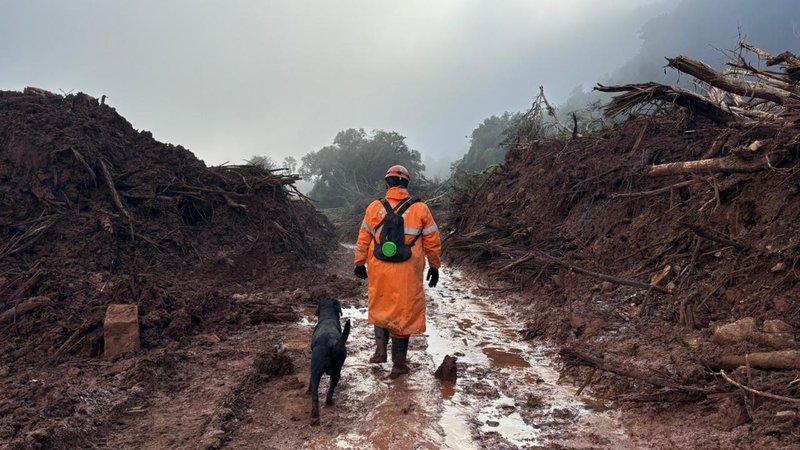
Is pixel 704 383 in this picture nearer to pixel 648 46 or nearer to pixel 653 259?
pixel 653 259

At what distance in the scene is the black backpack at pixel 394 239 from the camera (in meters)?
4.48

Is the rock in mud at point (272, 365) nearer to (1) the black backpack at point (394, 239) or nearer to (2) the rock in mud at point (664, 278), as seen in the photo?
(1) the black backpack at point (394, 239)

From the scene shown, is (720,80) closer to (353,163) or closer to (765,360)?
(765,360)

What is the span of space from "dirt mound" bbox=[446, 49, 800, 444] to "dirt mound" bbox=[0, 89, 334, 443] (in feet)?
12.7

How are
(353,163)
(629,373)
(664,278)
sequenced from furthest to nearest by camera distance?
(353,163), (664,278), (629,373)

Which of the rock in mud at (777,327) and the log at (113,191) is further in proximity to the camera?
the log at (113,191)

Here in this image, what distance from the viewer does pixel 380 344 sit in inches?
187

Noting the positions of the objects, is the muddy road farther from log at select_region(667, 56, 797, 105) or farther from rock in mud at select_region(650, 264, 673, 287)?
log at select_region(667, 56, 797, 105)

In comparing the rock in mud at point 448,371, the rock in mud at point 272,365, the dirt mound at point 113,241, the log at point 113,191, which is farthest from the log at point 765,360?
the log at point 113,191

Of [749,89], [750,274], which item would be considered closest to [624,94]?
[749,89]

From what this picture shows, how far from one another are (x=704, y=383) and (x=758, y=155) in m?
3.18

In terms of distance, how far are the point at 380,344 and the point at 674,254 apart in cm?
351

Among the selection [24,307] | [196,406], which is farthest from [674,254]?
[24,307]

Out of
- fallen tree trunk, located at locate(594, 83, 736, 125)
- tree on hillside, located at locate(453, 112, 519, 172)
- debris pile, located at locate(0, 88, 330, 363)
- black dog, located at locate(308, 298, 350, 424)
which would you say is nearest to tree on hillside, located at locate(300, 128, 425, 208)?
tree on hillside, located at locate(453, 112, 519, 172)
